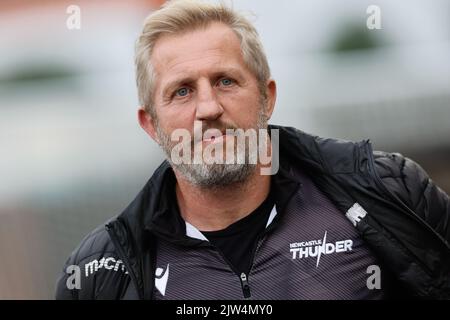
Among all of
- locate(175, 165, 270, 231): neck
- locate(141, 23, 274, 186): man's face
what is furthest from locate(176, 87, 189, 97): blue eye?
locate(175, 165, 270, 231): neck

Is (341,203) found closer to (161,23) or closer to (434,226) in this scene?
(434,226)

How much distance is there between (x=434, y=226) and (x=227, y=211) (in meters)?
0.60

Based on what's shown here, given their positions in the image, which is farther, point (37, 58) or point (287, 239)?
point (37, 58)

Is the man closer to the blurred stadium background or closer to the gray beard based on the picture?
the gray beard

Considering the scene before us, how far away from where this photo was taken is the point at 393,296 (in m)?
1.93

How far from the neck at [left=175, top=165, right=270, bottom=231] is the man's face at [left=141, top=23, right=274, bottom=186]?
4cm

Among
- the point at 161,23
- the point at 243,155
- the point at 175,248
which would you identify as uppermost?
the point at 161,23

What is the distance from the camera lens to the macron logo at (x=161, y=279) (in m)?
1.96

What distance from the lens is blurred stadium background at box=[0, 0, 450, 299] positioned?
4.23 meters

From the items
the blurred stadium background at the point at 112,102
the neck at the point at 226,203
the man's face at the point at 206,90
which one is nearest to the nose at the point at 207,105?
the man's face at the point at 206,90

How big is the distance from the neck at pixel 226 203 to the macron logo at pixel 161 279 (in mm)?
167

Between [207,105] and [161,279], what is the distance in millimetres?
523

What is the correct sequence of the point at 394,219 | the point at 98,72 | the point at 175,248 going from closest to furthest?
1. the point at 394,219
2. the point at 175,248
3. the point at 98,72
